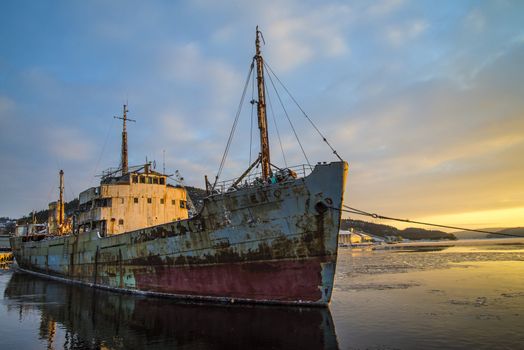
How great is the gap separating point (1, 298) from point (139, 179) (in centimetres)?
1131

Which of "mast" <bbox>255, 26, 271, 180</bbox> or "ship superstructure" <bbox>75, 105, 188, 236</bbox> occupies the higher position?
"mast" <bbox>255, 26, 271, 180</bbox>

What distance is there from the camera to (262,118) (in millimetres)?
18641

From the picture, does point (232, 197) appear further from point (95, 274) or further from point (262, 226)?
point (95, 274)

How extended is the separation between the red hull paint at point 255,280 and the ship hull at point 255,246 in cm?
4

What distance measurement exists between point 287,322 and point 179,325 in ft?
13.6

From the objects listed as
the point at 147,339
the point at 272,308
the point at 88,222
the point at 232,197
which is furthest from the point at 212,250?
the point at 88,222

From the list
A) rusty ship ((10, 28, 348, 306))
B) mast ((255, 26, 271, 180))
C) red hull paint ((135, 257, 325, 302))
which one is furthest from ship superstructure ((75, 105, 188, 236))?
mast ((255, 26, 271, 180))

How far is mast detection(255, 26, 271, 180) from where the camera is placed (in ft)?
59.6

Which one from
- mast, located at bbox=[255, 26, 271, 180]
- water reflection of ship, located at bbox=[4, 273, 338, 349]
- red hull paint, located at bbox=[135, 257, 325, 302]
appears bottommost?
water reflection of ship, located at bbox=[4, 273, 338, 349]

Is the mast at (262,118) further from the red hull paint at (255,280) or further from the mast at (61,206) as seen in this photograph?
the mast at (61,206)

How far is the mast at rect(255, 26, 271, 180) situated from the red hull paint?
454 cm

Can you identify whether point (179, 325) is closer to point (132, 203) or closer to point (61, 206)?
point (132, 203)

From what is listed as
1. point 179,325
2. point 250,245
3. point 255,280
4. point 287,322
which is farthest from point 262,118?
point 179,325

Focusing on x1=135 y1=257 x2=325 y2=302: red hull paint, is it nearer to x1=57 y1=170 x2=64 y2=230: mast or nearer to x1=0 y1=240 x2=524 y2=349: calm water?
x1=0 y1=240 x2=524 y2=349: calm water
